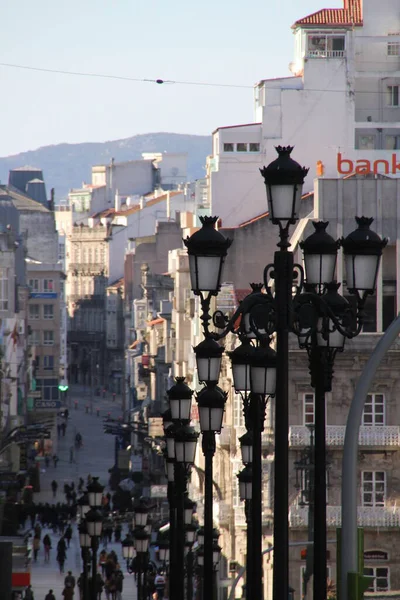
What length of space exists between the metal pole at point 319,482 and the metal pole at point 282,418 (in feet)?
2.42

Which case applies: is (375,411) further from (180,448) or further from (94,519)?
(180,448)

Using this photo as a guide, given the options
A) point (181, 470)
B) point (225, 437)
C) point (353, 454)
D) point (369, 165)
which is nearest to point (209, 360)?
point (353, 454)

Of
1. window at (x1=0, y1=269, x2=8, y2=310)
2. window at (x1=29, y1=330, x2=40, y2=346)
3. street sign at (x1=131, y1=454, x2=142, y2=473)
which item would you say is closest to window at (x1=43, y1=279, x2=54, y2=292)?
window at (x1=29, y1=330, x2=40, y2=346)

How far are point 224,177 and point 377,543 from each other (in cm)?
1895

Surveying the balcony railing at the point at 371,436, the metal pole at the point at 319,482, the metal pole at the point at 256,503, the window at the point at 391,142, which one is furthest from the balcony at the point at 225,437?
the metal pole at the point at 319,482

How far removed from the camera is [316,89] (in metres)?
61.2

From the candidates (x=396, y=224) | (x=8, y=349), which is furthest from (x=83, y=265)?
(x=396, y=224)

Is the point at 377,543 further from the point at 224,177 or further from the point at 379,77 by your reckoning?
the point at 379,77

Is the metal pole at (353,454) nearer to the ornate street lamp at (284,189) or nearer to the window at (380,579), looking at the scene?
the ornate street lamp at (284,189)

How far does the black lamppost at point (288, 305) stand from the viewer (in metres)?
13.7

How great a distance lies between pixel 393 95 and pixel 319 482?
49.5m

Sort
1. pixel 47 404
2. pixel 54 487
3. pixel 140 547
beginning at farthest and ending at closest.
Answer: pixel 47 404 → pixel 54 487 → pixel 140 547

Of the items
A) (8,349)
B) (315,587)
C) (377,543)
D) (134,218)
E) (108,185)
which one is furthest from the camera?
(108,185)

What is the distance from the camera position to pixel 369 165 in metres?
59.9
